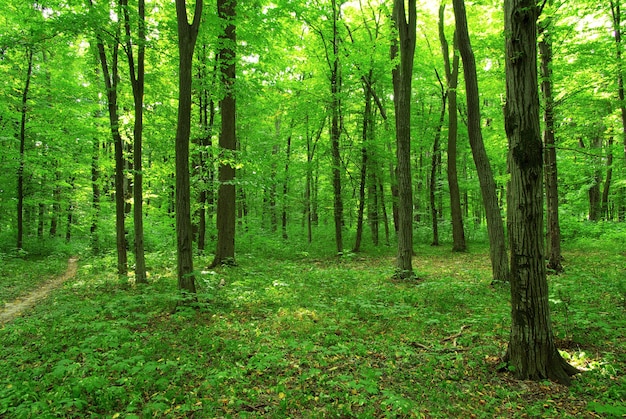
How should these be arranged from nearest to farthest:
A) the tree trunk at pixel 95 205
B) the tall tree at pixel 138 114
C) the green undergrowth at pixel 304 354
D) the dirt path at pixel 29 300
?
1. the green undergrowth at pixel 304 354
2. the dirt path at pixel 29 300
3. the tall tree at pixel 138 114
4. the tree trunk at pixel 95 205

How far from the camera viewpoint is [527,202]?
3.93m

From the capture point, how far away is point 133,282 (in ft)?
31.7

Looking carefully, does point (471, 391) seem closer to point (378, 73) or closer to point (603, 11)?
point (603, 11)

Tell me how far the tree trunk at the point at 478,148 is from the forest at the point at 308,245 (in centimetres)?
6

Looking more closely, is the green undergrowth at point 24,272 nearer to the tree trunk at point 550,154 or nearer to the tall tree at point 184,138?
the tall tree at point 184,138

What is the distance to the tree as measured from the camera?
3891 millimetres

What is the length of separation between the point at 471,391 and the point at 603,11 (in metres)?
12.6

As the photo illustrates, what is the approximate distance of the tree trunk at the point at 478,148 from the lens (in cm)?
787

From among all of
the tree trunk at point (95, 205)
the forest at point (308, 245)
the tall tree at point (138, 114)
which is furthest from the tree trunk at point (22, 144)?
the tall tree at point (138, 114)

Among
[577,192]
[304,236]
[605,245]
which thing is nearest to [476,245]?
[605,245]

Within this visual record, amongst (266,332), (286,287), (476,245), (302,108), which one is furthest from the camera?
(476,245)

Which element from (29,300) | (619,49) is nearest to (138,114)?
(29,300)

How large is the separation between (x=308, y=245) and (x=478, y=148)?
11103 mm

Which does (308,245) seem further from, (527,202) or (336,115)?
(527,202)
